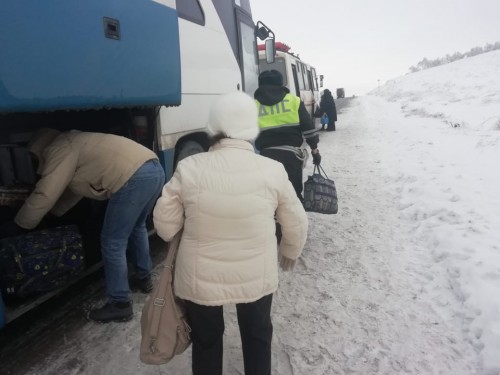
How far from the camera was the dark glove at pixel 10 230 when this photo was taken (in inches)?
113

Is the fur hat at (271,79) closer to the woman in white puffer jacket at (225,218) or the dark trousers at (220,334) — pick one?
the woman in white puffer jacket at (225,218)

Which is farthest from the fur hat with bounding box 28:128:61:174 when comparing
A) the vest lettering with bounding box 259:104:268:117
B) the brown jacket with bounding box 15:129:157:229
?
the vest lettering with bounding box 259:104:268:117

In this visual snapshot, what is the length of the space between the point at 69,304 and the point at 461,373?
114 inches

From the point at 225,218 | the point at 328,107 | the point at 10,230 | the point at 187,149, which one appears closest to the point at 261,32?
the point at 187,149

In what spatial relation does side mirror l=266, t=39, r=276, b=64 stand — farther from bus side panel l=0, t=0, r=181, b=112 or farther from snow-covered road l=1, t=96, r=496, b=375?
bus side panel l=0, t=0, r=181, b=112

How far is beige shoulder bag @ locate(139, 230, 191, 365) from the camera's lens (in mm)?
1879

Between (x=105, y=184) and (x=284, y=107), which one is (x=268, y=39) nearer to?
(x=284, y=107)

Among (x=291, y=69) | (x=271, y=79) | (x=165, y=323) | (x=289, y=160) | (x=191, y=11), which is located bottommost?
Result: (x=165, y=323)

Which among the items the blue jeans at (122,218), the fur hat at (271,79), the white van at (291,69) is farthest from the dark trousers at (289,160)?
the white van at (291,69)

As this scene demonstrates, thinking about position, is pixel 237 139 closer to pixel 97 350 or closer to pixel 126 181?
pixel 126 181

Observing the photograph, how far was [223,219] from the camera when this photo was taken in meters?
1.74

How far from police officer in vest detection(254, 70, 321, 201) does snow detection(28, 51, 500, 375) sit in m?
1.04

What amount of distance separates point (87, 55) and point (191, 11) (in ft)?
6.63

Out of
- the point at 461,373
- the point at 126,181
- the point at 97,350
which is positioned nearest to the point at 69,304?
the point at 97,350
